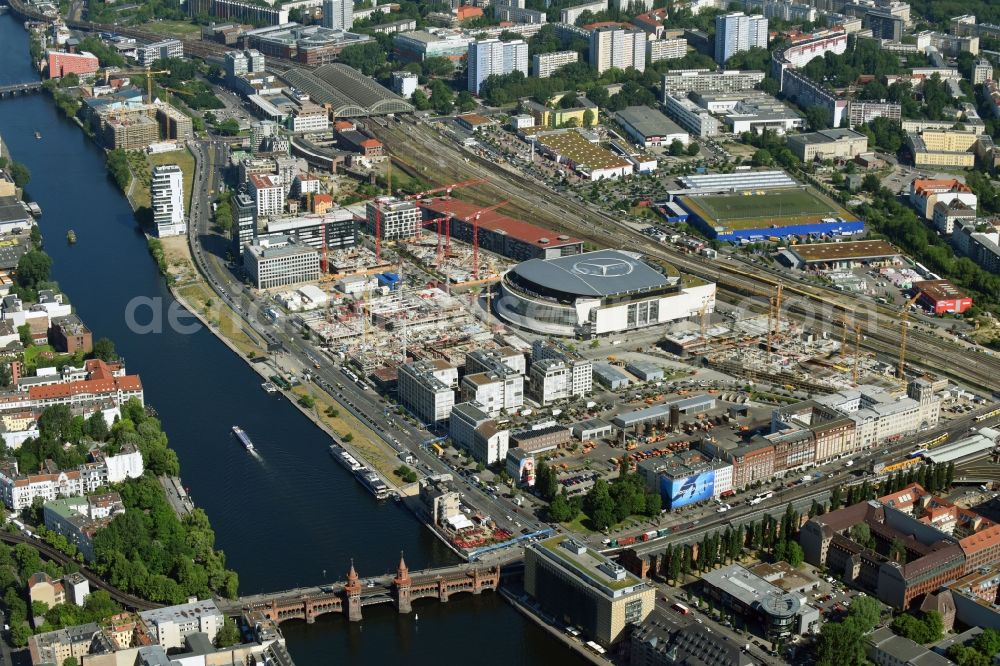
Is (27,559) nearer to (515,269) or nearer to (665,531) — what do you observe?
(665,531)

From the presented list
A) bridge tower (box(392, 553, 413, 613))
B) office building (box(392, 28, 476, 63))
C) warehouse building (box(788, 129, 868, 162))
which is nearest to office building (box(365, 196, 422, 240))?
warehouse building (box(788, 129, 868, 162))

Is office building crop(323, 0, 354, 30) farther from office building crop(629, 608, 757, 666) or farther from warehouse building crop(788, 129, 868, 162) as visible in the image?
office building crop(629, 608, 757, 666)

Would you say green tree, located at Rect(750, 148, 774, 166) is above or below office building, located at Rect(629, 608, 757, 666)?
above

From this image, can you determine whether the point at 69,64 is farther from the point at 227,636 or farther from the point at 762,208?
the point at 227,636

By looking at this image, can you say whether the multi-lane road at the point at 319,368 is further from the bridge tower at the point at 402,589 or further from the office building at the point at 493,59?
the office building at the point at 493,59

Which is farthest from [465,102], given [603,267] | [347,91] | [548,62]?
[603,267]

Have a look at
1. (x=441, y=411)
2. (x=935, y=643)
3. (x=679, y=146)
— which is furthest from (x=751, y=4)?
(x=935, y=643)

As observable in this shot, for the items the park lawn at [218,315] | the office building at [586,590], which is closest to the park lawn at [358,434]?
the park lawn at [218,315]
